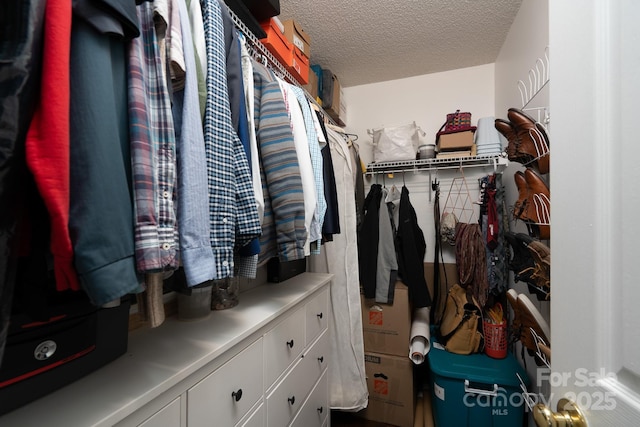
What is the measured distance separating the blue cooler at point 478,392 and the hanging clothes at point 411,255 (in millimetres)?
401

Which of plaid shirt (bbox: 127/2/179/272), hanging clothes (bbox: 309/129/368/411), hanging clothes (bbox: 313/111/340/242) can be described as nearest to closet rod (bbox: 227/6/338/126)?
hanging clothes (bbox: 313/111/340/242)

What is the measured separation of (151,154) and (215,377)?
55 centimetres

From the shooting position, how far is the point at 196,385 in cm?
57

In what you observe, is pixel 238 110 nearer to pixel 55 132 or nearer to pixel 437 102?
pixel 55 132

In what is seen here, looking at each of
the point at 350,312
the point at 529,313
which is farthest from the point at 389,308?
the point at 529,313

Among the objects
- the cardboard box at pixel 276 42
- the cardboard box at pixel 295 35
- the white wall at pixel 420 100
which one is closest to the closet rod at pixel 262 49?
the cardboard box at pixel 276 42

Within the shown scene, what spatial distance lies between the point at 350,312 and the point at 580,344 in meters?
1.23

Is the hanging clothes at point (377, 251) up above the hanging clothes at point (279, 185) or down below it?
below

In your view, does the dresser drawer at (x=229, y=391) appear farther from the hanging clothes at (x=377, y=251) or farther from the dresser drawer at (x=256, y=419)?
the hanging clothes at (x=377, y=251)

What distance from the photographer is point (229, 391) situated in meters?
0.67

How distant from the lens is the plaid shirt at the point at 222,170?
0.54 metres

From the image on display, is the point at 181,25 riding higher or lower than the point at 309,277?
higher

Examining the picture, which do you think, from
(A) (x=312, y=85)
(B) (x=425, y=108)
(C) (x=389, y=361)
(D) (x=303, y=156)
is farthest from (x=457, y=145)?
(C) (x=389, y=361)

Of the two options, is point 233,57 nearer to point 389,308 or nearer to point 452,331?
point 389,308
